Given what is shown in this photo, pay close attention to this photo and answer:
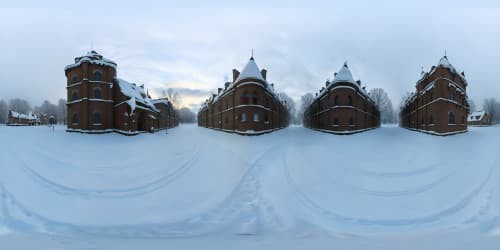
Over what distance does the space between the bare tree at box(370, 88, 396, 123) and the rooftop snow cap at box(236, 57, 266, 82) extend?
67.9 m

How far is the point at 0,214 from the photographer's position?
30.2 ft

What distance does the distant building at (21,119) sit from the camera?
74.3 m

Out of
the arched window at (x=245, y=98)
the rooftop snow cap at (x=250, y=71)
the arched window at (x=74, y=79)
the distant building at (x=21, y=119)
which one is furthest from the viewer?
the distant building at (x=21, y=119)

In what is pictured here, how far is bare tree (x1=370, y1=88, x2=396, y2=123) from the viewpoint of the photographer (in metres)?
90.4

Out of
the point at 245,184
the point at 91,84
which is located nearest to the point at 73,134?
the point at 91,84

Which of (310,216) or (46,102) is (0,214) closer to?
(310,216)

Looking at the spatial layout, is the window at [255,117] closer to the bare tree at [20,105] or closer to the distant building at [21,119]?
the distant building at [21,119]

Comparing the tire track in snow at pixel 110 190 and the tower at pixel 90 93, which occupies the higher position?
the tower at pixel 90 93

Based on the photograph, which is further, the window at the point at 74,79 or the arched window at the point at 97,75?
the window at the point at 74,79

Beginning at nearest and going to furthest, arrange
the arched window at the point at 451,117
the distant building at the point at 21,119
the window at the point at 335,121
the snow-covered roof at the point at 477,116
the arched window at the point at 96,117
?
the arched window at the point at 451,117
the arched window at the point at 96,117
the window at the point at 335,121
the snow-covered roof at the point at 477,116
the distant building at the point at 21,119

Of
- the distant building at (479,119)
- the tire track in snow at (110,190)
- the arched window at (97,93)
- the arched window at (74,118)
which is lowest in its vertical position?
the tire track in snow at (110,190)

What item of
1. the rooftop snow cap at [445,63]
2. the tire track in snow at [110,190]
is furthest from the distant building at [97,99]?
the rooftop snow cap at [445,63]

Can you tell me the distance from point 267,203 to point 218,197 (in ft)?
6.69

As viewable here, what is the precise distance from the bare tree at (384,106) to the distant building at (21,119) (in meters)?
110
